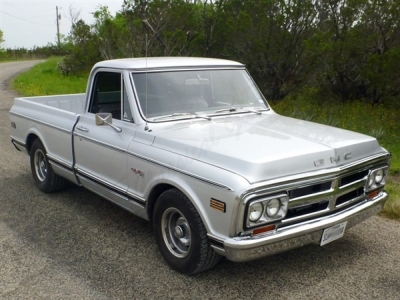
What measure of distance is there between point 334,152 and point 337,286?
3.47 feet

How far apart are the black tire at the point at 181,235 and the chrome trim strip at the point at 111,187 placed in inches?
11.4

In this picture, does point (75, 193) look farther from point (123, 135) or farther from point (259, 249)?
point (259, 249)

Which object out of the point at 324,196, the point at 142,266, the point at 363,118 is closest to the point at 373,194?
the point at 324,196

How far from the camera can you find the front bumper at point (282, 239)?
3.37 metres

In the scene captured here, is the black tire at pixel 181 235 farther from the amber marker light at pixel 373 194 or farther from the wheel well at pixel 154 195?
the amber marker light at pixel 373 194

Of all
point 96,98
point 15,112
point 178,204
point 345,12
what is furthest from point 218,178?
point 345,12

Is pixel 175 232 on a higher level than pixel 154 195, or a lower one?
lower

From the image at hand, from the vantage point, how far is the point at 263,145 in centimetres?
383

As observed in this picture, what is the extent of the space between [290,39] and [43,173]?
8.16 metres

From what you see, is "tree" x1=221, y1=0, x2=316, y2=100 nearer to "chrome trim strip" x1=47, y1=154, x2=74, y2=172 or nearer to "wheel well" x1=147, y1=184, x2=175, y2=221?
"chrome trim strip" x1=47, y1=154, x2=74, y2=172

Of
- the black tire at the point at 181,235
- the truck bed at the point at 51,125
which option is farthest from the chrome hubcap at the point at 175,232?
the truck bed at the point at 51,125

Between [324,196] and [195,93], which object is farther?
[195,93]

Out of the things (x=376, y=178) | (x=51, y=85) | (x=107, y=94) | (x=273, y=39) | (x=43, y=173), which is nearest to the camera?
(x=376, y=178)

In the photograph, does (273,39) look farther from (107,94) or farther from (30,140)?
(107,94)
